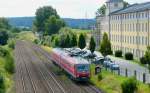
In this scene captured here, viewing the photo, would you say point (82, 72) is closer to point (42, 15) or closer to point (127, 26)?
point (127, 26)

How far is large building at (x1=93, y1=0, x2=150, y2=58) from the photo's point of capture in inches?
2795

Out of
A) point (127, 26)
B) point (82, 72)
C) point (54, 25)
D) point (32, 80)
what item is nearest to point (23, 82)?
point (32, 80)

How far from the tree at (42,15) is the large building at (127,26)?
67331mm

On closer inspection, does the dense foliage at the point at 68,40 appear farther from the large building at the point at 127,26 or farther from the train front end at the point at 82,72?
the train front end at the point at 82,72

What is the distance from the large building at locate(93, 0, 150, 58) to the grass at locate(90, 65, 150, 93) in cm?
2223

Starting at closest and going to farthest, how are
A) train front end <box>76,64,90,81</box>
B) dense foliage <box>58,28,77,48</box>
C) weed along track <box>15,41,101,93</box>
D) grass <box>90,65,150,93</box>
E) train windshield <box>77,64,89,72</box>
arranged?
grass <box>90,65,150,93</box> → weed along track <box>15,41,101,93</box> → train front end <box>76,64,90,81</box> → train windshield <box>77,64,89,72</box> → dense foliage <box>58,28,77,48</box>

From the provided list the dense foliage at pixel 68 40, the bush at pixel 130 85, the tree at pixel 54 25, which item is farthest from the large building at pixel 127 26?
the tree at pixel 54 25

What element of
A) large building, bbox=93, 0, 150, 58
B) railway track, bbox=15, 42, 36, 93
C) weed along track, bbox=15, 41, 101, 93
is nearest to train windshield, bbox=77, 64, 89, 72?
weed along track, bbox=15, 41, 101, 93

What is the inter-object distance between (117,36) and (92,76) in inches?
1498

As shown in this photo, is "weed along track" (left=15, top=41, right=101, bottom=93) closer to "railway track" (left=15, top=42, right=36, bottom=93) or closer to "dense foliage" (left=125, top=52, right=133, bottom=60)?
"railway track" (left=15, top=42, right=36, bottom=93)

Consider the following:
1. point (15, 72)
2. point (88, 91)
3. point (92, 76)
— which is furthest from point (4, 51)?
point (88, 91)

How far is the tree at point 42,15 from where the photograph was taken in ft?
557

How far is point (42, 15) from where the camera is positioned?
6722 inches

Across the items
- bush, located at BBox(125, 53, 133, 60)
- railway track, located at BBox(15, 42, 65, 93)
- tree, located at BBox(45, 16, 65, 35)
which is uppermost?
tree, located at BBox(45, 16, 65, 35)
